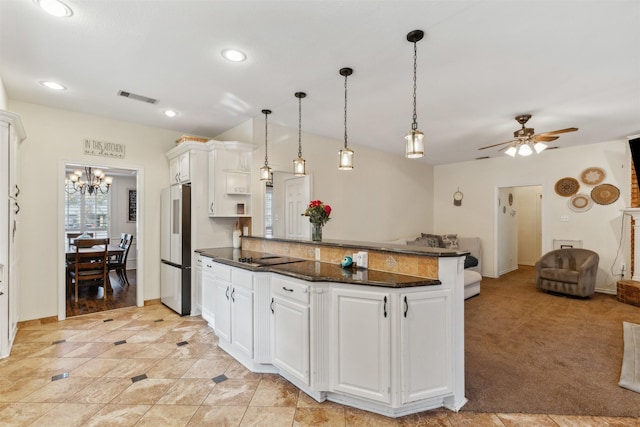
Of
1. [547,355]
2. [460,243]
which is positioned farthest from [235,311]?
[460,243]

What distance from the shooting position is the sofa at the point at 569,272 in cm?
495

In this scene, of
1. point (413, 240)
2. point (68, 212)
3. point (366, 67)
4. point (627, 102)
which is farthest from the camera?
point (68, 212)

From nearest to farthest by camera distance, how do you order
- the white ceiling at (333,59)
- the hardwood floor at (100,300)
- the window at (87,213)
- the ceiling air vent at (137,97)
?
the white ceiling at (333,59) < the ceiling air vent at (137,97) < the hardwood floor at (100,300) < the window at (87,213)

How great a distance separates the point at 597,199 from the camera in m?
5.46

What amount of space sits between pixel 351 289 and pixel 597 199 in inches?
231

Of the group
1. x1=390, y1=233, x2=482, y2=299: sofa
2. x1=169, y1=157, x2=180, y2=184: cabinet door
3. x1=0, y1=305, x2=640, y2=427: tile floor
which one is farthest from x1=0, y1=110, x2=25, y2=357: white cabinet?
x1=390, y1=233, x2=482, y2=299: sofa

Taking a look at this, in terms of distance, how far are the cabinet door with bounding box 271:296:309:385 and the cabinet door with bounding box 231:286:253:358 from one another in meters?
0.25

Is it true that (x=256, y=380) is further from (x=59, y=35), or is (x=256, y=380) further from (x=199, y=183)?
(x=59, y=35)

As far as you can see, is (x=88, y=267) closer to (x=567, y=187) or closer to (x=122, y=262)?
(x=122, y=262)

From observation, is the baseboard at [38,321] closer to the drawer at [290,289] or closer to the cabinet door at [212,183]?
the cabinet door at [212,183]

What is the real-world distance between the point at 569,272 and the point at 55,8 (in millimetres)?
7052

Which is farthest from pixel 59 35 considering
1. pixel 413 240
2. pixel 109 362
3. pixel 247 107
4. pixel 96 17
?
pixel 413 240

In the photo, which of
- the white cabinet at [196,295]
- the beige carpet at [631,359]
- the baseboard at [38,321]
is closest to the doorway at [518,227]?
the beige carpet at [631,359]

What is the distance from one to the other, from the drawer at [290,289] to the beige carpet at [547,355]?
1387mm
